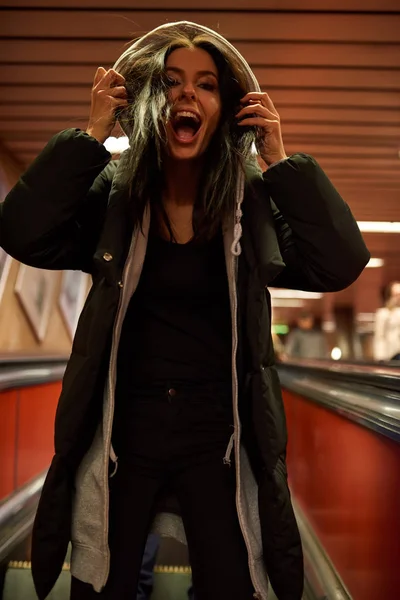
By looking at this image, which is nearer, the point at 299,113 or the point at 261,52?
the point at 261,52

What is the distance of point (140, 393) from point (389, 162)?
5423 millimetres

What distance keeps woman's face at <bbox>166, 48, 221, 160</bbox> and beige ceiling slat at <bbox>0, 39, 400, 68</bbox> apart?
2759 mm

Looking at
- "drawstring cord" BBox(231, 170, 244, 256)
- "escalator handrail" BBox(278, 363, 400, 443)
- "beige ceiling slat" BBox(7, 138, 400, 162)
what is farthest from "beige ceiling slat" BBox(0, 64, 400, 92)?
"drawstring cord" BBox(231, 170, 244, 256)

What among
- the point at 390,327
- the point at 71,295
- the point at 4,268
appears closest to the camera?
the point at 4,268

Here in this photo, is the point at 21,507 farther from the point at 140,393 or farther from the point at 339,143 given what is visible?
the point at 339,143

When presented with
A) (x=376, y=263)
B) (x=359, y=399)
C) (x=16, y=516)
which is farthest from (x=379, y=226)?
(x=16, y=516)

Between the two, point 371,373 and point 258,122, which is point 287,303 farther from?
point 258,122

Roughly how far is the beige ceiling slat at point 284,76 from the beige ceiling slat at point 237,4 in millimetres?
652

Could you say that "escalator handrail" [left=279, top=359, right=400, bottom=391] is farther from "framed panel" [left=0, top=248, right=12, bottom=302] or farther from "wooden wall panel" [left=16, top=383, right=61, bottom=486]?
"framed panel" [left=0, top=248, right=12, bottom=302]

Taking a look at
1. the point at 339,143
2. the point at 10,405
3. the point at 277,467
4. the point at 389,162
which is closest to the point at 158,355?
the point at 277,467

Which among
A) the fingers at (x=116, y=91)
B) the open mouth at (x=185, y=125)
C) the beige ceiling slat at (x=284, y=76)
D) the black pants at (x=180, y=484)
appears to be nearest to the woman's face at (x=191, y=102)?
the open mouth at (x=185, y=125)

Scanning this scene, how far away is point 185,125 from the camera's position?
1.47 m

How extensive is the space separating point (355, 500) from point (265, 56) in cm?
309

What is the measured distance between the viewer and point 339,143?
18.5 ft
